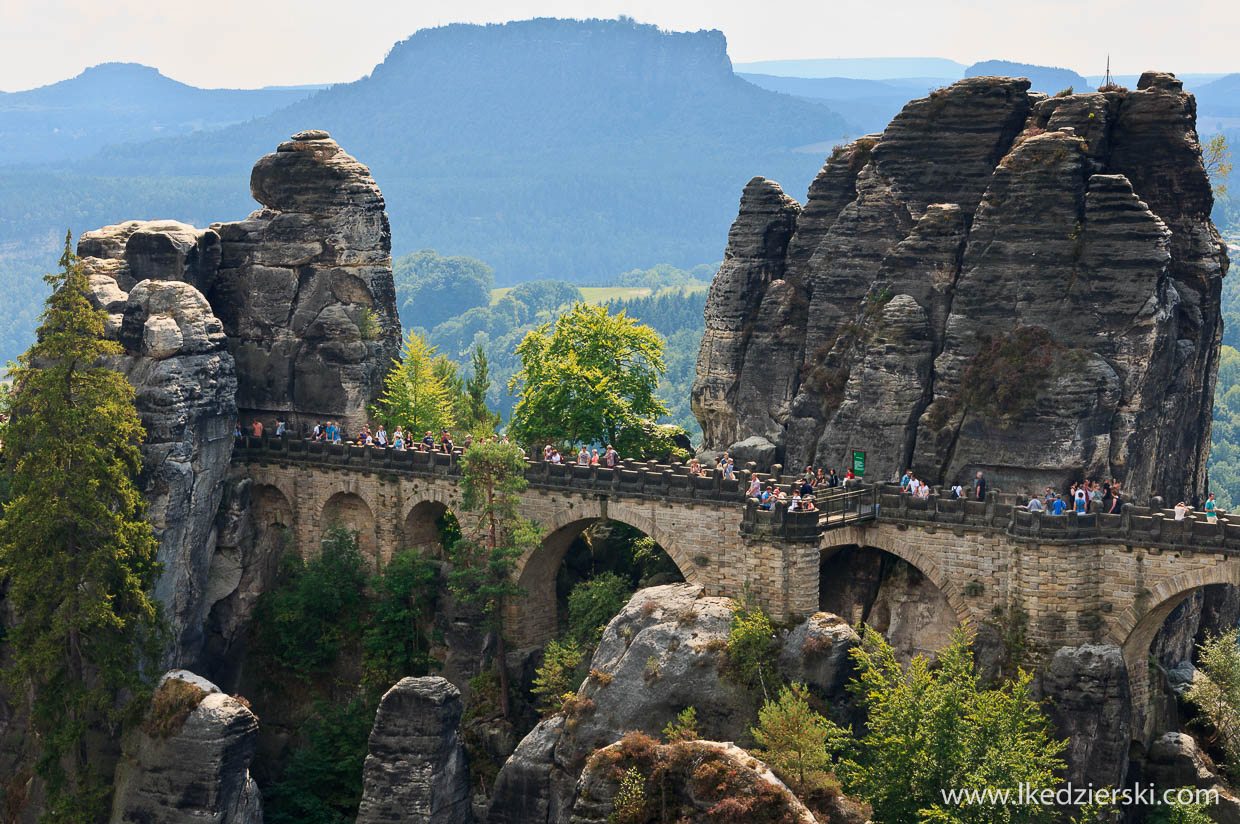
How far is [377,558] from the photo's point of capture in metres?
69.2

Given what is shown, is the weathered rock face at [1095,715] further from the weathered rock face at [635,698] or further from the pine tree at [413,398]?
the pine tree at [413,398]

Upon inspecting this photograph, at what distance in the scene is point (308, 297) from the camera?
73.1 metres

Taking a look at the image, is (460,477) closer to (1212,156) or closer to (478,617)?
(478,617)

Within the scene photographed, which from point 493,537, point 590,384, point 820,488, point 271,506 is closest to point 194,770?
point 493,537

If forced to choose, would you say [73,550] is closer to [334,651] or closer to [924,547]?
[334,651]

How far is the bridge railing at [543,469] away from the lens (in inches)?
2322

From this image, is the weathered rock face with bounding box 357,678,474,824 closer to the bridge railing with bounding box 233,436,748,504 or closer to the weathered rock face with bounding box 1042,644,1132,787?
the bridge railing with bounding box 233,436,748,504

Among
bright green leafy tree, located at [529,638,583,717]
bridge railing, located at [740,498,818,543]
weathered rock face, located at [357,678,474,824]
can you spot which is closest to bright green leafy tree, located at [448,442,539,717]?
bright green leafy tree, located at [529,638,583,717]

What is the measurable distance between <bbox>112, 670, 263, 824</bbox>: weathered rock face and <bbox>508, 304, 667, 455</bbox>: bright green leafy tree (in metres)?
17.4

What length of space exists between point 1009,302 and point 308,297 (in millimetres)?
30220

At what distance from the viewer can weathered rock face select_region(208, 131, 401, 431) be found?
72688 mm

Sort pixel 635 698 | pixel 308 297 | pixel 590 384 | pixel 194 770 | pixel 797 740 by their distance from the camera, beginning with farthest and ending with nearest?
Answer: pixel 308 297, pixel 590 384, pixel 194 770, pixel 635 698, pixel 797 740

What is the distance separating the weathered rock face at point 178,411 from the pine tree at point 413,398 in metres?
7.33

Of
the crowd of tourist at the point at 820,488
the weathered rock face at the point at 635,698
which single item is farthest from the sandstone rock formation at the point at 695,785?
the crowd of tourist at the point at 820,488
